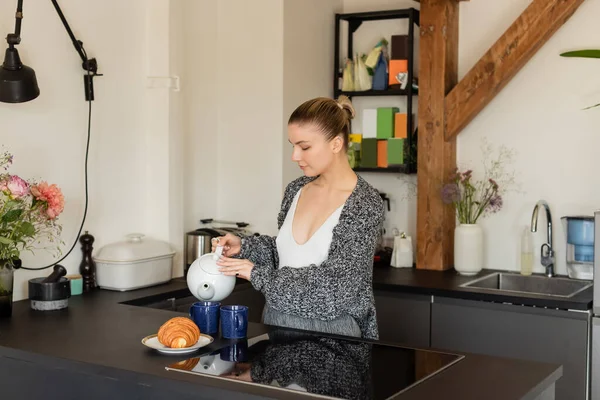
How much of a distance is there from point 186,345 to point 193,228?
1.80 metres

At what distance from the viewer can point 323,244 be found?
2562 mm

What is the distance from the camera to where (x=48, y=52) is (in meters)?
3.16

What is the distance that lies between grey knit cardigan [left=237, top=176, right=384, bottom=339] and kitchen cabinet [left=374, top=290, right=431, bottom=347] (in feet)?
2.94

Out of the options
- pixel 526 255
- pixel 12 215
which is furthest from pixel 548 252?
pixel 12 215

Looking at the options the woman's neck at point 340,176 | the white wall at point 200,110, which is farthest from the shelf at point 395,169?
the woman's neck at point 340,176

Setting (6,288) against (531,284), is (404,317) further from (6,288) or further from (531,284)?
(6,288)

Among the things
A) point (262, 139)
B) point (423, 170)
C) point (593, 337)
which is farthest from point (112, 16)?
point (593, 337)

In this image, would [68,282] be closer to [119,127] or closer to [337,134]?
[119,127]

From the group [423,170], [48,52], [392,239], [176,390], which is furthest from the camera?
[392,239]

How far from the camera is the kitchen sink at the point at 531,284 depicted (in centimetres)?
359

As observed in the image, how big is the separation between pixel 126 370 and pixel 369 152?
2.38 m

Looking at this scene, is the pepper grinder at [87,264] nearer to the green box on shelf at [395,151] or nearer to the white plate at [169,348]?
the white plate at [169,348]

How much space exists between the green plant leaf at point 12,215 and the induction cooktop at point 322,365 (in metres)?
0.91

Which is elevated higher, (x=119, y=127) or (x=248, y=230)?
(x=119, y=127)
